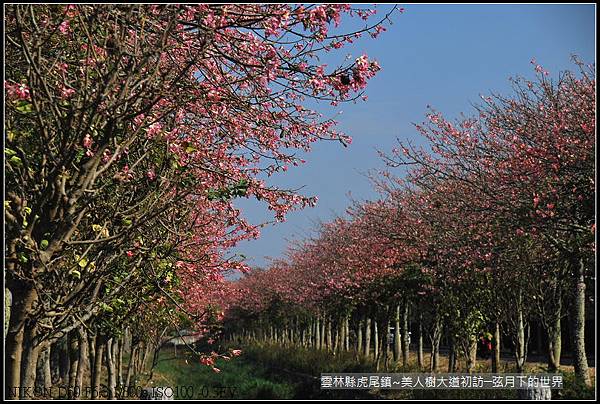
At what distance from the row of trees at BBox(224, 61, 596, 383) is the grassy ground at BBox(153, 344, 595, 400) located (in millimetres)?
1354

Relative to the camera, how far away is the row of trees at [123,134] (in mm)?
5613

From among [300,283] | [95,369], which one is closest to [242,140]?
[95,369]

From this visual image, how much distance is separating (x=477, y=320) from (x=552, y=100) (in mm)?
6832

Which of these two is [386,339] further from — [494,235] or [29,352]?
[29,352]

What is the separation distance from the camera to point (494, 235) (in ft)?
50.9

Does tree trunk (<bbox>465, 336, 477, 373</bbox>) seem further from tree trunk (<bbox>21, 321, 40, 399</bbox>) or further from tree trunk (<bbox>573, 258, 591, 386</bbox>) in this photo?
tree trunk (<bbox>21, 321, 40, 399</bbox>)

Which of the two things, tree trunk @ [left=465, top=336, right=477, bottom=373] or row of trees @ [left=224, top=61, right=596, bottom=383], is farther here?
tree trunk @ [left=465, top=336, right=477, bottom=373]

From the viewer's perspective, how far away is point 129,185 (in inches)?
287

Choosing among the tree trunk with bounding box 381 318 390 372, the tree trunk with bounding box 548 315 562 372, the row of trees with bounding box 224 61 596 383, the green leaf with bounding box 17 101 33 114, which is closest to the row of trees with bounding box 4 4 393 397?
the green leaf with bounding box 17 101 33 114

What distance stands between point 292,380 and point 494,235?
18237 millimetres

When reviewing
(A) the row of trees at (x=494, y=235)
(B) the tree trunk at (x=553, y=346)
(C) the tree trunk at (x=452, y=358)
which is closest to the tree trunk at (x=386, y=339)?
(A) the row of trees at (x=494, y=235)

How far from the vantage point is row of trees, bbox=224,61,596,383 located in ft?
39.4

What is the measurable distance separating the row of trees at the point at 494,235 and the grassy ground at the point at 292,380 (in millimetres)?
1354

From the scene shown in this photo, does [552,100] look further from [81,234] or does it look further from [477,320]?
[81,234]
